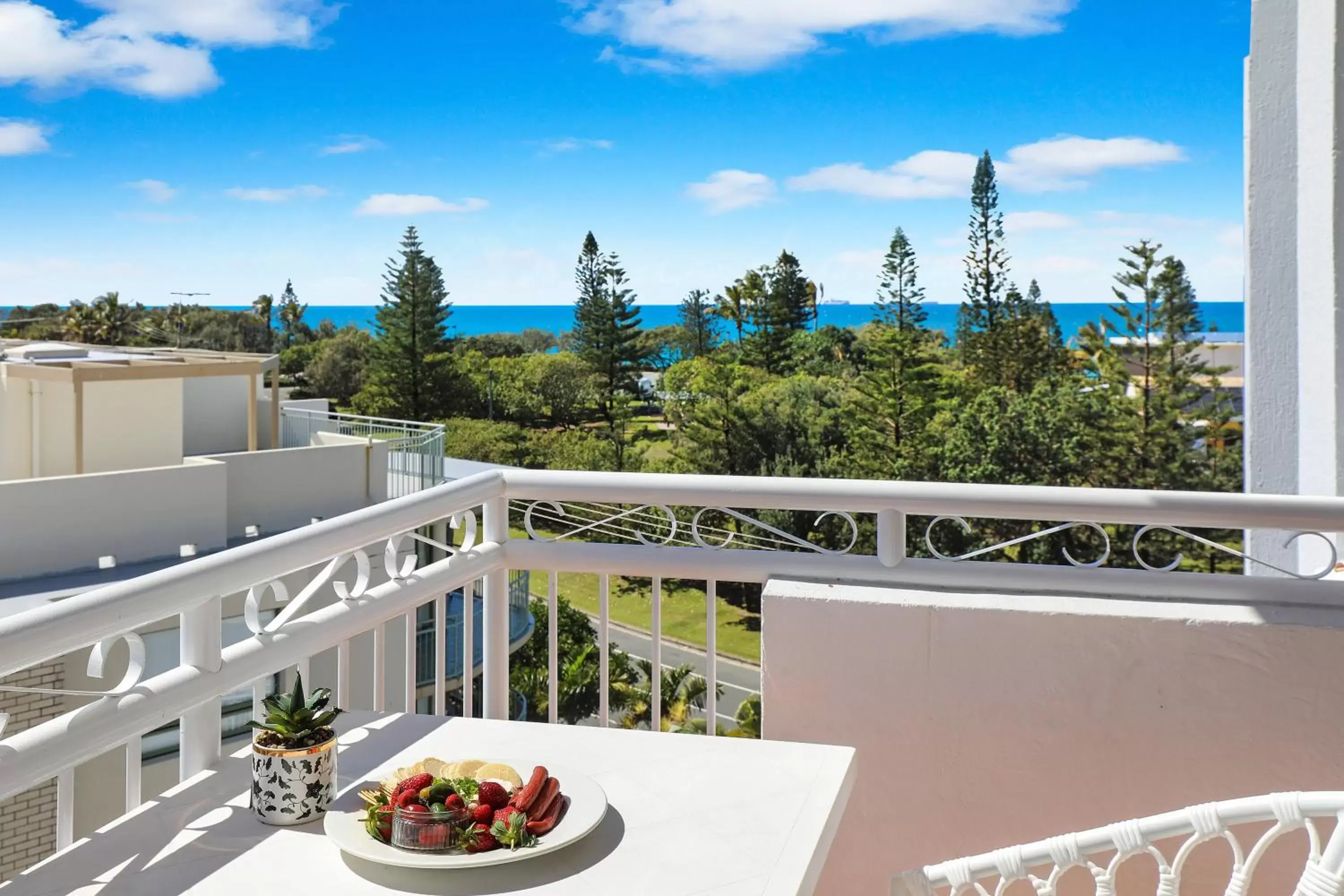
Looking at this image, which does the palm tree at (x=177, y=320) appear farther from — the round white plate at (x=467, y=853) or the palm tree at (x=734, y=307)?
the round white plate at (x=467, y=853)

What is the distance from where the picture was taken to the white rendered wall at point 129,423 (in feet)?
31.3

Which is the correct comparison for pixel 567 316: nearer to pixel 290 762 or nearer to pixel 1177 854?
pixel 290 762

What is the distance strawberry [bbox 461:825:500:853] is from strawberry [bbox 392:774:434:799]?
2.2 inches

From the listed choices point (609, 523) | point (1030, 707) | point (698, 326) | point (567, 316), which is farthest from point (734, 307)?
point (1030, 707)

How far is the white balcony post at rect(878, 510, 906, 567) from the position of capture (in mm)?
1629

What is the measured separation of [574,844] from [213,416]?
1155 cm

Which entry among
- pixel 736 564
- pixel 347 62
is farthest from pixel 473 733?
pixel 347 62

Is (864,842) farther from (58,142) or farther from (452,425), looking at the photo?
(58,142)

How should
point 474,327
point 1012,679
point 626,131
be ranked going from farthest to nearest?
point 474,327, point 626,131, point 1012,679

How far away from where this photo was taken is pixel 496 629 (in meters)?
1.77

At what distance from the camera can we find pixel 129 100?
33.3 meters

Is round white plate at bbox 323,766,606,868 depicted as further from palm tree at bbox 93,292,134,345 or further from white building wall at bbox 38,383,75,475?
palm tree at bbox 93,292,134,345

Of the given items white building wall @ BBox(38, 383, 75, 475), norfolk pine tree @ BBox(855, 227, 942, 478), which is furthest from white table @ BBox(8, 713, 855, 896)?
norfolk pine tree @ BBox(855, 227, 942, 478)

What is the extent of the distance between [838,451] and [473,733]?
2296cm
